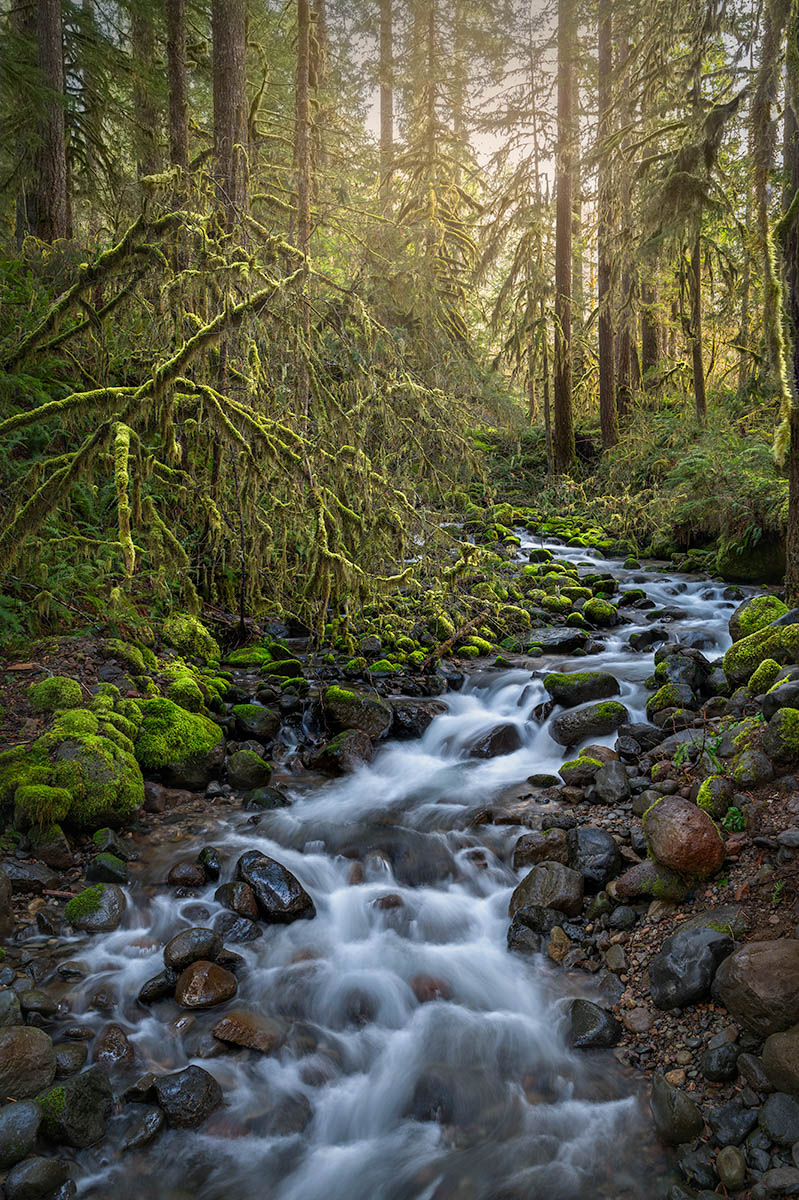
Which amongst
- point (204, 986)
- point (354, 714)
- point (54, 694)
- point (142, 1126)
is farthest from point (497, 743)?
point (142, 1126)

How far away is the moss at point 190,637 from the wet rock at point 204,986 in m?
3.98

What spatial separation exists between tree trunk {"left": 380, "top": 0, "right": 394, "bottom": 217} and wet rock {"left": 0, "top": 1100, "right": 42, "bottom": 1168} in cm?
1491

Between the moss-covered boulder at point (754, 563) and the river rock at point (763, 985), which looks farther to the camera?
the moss-covered boulder at point (754, 563)

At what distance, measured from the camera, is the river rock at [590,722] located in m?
6.50

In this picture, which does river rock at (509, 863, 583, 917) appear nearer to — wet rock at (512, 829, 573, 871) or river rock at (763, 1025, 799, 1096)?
wet rock at (512, 829, 573, 871)

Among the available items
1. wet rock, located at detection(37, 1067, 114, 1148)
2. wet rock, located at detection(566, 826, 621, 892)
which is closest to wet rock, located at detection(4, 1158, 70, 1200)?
wet rock, located at detection(37, 1067, 114, 1148)

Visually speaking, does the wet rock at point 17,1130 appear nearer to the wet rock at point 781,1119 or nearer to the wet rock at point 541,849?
the wet rock at point 781,1119

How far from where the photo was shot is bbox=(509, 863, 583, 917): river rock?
436cm

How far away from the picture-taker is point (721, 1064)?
3055 mm

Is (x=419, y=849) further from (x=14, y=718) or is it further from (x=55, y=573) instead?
(x=55, y=573)

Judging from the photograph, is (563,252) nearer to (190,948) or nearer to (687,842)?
(687,842)

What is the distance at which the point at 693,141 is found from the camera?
712 cm

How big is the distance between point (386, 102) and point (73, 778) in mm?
25508

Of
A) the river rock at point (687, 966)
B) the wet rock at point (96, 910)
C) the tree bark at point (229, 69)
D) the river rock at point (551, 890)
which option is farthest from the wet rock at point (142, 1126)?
the tree bark at point (229, 69)
